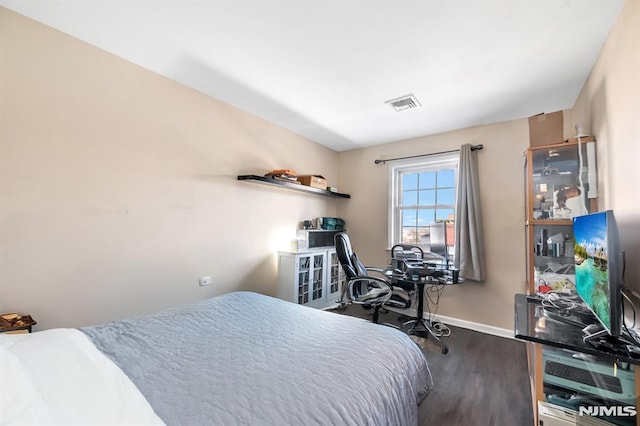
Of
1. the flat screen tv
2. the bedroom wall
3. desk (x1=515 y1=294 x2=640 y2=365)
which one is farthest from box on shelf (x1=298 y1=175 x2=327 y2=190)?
the flat screen tv

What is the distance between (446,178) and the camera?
3670mm

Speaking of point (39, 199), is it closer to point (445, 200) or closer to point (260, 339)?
point (260, 339)

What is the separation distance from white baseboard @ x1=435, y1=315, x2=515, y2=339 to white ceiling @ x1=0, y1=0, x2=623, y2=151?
2.50m

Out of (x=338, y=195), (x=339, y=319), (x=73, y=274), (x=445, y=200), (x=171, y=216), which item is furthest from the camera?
(x=338, y=195)

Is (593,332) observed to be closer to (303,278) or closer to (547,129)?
(547,129)

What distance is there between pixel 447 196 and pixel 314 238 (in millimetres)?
1962

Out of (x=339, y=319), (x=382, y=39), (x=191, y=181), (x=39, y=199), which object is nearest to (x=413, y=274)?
(x=339, y=319)

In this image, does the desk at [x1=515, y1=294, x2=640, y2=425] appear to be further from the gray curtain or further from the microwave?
the microwave

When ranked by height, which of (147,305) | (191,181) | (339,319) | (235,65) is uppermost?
(235,65)

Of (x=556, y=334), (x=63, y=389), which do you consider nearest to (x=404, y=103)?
(x=556, y=334)

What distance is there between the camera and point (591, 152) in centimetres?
207

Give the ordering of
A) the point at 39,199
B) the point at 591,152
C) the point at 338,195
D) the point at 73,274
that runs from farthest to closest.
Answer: the point at 338,195, the point at 591,152, the point at 73,274, the point at 39,199

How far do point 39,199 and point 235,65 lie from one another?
172 centimetres

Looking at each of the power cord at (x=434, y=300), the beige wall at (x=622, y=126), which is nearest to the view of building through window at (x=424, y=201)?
the power cord at (x=434, y=300)
